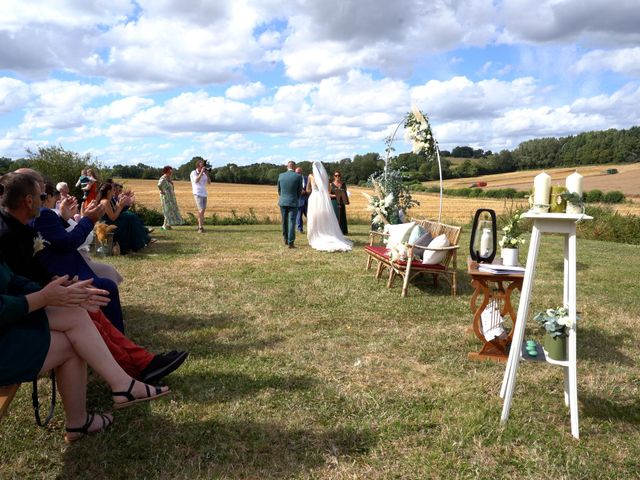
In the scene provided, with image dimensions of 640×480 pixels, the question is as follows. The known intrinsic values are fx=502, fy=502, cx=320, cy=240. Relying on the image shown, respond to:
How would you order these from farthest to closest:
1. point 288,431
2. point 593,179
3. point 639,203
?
point 593,179
point 639,203
point 288,431

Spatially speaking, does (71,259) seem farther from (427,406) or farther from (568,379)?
(568,379)

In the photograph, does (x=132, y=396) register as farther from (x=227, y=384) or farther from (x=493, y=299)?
(x=493, y=299)

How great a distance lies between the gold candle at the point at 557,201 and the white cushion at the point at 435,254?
3525mm

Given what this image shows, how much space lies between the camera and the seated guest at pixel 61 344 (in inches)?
97.7

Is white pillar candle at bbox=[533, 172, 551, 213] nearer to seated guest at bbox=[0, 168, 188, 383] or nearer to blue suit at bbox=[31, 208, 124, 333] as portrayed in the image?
seated guest at bbox=[0, 168, 188, 383]

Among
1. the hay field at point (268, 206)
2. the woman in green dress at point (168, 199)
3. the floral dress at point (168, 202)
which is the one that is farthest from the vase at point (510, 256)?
the hay field at point (268, 206)

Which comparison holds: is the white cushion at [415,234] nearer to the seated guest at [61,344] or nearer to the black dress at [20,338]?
the seated guest at [61,344]

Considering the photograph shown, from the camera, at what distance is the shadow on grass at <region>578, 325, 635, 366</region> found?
4.52 meters

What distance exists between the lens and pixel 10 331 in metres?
2.50

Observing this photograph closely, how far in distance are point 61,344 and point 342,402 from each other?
185 cm

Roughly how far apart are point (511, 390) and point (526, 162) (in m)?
59.6

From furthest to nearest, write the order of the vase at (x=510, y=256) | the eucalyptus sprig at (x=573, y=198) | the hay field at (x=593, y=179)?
the hay field at (x=593, y=179) < the vase at (x=510, y=256) < the eucalyptus sprig at (x=573, y=198)

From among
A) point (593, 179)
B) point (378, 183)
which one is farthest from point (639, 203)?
point (378, 183)

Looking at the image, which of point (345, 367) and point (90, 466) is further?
point (345, 367)
